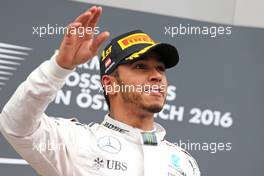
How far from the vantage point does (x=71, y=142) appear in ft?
4.65

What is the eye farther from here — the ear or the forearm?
the forearm

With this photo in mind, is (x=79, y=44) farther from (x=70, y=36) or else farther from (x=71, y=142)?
(x=71, y=142)

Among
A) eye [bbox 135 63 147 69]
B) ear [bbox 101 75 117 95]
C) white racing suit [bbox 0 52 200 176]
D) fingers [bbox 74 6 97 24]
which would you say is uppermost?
fingers [bbox 74 6 97 24]

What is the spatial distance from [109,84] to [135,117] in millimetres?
131

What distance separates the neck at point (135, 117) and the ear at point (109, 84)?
66 mm

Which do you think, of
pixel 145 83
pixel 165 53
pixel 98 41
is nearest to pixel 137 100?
pixel 145 83

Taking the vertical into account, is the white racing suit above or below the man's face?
below

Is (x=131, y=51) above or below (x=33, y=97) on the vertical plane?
above

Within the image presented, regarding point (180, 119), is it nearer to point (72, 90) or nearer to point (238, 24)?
point (72, 90)

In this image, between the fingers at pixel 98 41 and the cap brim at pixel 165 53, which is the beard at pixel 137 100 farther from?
the fingers at pixel 98 41

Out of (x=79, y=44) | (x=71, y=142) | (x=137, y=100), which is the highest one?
(x=79, y=44)

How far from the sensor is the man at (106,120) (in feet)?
3.92

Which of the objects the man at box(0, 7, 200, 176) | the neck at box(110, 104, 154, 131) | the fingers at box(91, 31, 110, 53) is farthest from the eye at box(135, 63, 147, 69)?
the fingers at box(91, 31, 110, 53)

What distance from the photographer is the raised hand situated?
1.19m
